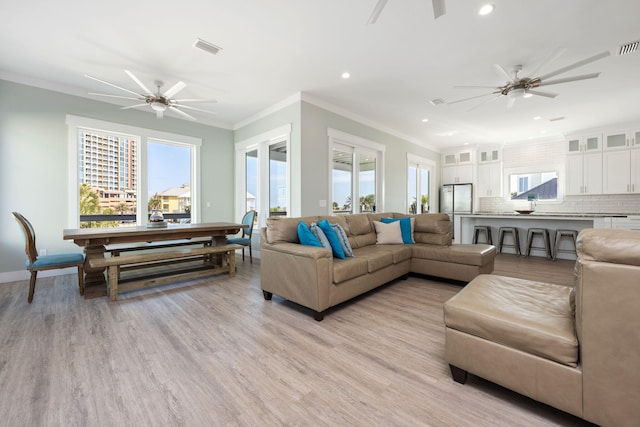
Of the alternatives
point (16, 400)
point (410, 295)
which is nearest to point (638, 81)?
point (410, 295)

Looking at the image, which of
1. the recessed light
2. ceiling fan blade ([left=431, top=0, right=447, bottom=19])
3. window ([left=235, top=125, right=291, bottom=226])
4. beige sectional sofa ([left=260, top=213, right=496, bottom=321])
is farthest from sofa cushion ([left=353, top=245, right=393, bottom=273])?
the recessed light

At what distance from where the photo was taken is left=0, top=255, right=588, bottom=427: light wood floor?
1.34 meters

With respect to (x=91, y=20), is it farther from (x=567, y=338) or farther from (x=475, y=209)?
(x=475, y=209)

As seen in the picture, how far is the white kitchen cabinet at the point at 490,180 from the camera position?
290 inches

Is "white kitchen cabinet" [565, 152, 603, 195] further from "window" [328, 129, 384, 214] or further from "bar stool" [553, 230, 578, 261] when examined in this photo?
"window" [328, 129, 384, 214]

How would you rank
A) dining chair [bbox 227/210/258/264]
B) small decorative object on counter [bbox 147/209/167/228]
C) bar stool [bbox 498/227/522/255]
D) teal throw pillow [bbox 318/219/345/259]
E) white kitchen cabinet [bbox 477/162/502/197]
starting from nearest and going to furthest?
teal throw pillow [bbox 318/219/345/259] → small decorative object on counter [bbox 147/209/167/228] → dining chair [bbox 227/210/258/264] → bar stool [bbox 498/227/522/255] → white kitchen cabinet [bbox 477/162/502/197]

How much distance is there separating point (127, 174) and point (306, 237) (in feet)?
13.6

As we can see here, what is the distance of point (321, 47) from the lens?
3076 mm

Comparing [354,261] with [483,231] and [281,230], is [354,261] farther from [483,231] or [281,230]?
[483,231]

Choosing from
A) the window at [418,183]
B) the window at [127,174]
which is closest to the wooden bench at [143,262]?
the window at [127,174]

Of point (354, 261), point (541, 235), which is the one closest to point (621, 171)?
point (541, 235)

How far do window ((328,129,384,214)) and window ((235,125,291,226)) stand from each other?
0.89m

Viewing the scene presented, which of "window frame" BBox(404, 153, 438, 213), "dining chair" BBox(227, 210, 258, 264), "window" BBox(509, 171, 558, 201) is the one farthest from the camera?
"window frame" BBox(404, 153, 438, 213)

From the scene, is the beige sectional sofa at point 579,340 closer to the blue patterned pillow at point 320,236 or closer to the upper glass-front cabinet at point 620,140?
the blue patterned pillow at point 320,236
